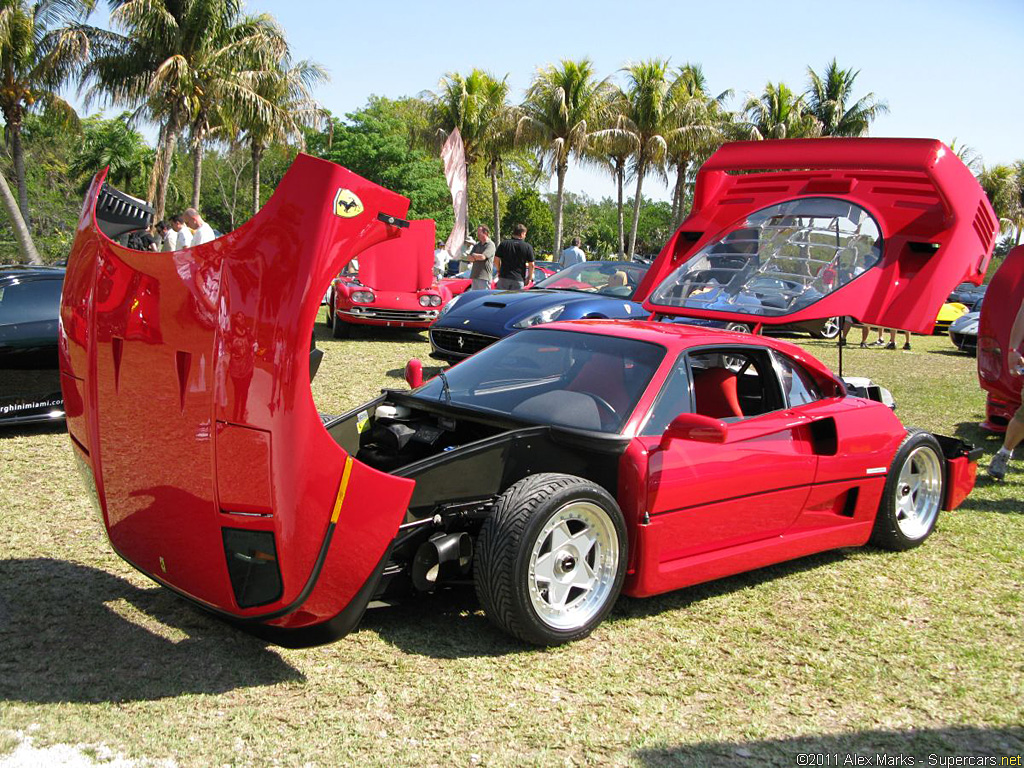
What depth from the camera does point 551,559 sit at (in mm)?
3701

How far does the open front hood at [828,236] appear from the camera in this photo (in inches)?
217

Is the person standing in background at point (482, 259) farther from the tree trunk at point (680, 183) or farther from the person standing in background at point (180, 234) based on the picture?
the tree trunk at point (680, 183)

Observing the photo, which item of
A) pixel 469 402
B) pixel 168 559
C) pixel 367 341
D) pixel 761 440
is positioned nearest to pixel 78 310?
pixel 168 559

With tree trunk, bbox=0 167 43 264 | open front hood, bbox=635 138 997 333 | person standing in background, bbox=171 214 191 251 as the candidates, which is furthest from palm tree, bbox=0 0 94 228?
open front hood, bbox=635 138 997 333

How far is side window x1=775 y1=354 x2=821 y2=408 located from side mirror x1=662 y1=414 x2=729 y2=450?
4.02 feet

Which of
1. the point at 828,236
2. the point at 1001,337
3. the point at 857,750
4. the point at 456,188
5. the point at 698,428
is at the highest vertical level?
the point at 456,188

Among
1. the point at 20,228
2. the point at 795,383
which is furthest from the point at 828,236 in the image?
the point at 20,228

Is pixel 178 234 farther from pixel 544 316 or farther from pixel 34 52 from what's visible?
pixel 34 52

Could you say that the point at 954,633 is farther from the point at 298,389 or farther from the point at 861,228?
the point at 298,389

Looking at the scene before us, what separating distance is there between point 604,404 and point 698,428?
1.91ft

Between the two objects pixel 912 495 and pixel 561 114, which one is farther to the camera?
pixel 561 114

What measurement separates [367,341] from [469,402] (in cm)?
969

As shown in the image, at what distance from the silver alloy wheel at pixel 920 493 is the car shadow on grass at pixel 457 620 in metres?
1.40

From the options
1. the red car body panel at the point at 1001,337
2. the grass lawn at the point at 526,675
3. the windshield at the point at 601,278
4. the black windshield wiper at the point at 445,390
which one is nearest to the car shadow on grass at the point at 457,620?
the grass lawn at the point at 526,675
